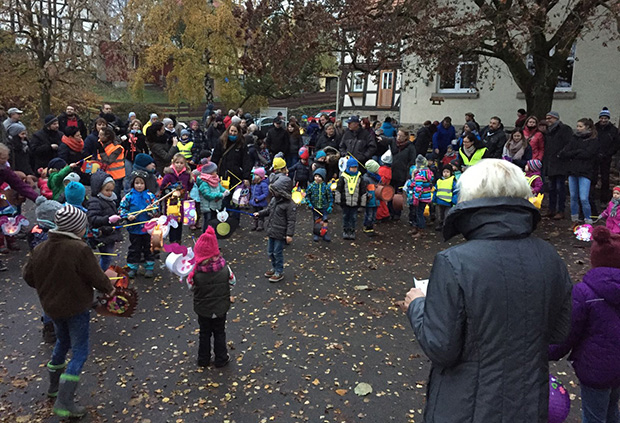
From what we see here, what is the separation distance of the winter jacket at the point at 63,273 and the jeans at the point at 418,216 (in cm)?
706

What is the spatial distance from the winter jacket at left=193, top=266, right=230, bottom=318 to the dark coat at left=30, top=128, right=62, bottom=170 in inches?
279

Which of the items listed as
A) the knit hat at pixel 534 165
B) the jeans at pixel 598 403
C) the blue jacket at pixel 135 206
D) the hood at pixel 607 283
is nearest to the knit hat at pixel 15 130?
the blue jacket at pixel 135 206

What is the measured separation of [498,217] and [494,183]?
0.52 feet

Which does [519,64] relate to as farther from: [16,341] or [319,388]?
[16,341]

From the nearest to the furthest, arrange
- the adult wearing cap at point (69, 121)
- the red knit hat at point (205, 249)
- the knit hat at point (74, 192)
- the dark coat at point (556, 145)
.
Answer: the red knit hat at point (205, 249), the knit hat at point (74, 192), the dark coat at point (556, 145), the adult wearing cap at point (69, 121)

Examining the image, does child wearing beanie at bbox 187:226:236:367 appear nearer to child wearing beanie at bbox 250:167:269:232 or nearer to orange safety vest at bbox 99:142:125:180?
child wearing beanie at bbox 250:167:269:232

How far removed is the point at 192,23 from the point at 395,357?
84.7 feet

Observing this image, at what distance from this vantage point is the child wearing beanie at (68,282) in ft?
13.3

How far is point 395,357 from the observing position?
5.15 meters

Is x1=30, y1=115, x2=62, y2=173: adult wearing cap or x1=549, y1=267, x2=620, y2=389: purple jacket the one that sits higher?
x1=30, y1=115, x2=62, y2=173: adult wearing cap

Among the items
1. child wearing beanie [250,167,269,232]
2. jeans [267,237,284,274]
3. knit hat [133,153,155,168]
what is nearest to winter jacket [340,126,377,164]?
child wearing beanie [250,167,269,232]

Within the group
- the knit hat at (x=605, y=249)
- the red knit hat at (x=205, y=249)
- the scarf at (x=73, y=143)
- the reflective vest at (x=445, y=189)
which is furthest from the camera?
the scarf at (x=73, y=143)

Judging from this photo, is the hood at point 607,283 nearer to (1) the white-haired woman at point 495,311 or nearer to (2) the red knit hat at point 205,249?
(1) the white-haired woman at point 495,311

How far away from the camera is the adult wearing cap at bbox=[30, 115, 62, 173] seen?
10.0m
